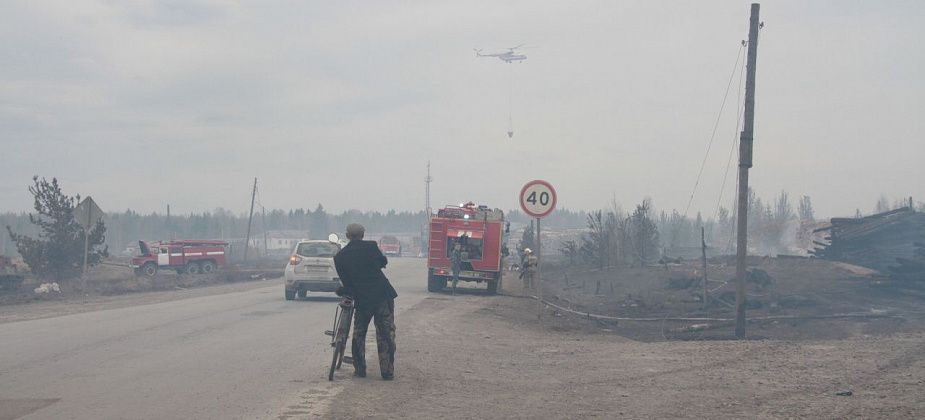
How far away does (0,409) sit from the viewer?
845cm

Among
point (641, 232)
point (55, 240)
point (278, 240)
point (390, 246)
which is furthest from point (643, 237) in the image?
point (278, 240)

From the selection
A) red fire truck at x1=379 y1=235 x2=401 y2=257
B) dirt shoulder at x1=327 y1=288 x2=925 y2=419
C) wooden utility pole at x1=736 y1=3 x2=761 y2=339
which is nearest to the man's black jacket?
dirt shoulder at x1=327 y1=288 x2=925 y2=419

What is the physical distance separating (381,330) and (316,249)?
15.8 meters

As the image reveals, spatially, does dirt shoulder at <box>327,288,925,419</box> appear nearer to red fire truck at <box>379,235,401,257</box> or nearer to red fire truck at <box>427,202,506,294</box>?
red fire truck at <box>427,202,506,294</box>

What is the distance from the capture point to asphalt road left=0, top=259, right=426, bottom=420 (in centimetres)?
858

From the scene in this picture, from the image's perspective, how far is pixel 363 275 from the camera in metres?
10.0

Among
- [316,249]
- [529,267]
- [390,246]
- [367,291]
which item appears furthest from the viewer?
[390,246]

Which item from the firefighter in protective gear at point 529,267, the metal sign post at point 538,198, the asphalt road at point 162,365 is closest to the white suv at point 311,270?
the asphalt road at point 162,365

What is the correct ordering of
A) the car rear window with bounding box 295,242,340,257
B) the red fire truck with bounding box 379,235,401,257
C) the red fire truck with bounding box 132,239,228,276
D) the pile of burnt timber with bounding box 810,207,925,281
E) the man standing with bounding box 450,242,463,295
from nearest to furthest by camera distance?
the car rear window with bounding box 295,242,340,257 → the man standing with bounding box 450,242,463,295 → the pile of burnt timber with bounding box 810,207,925,281 → the red fire truck with bounding box 132,239,228,276 → the red fire truck with bounding box 379,235,401,257

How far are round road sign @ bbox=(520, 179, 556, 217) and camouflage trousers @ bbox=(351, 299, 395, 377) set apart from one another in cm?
767

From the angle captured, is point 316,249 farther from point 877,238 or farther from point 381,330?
point 877,238

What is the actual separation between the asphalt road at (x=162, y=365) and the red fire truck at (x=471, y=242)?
10.0 m

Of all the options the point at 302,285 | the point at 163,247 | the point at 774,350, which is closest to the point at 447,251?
the point at 302,285

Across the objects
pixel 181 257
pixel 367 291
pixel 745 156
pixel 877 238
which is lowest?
pixel 181 257
